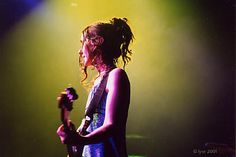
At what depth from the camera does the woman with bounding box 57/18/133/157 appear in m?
1.63

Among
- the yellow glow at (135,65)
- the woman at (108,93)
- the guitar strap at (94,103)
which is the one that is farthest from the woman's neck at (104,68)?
the yellow glow at (135,65)

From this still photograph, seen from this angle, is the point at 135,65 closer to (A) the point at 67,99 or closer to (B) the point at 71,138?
(A) the point at 67,99

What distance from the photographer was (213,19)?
5.90m

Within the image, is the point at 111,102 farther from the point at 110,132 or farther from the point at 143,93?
the point at 143,93

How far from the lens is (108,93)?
176cm

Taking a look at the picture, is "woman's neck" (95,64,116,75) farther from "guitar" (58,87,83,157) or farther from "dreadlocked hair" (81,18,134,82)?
"guitar" (58,87,83,157)

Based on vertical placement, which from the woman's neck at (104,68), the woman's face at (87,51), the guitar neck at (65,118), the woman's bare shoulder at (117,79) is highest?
the woman's face at (87,51)

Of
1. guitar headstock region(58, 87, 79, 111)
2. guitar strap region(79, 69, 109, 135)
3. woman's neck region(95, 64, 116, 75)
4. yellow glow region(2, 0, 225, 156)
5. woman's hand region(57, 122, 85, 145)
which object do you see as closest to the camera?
woman's hand region(57, 122, 85, 145)

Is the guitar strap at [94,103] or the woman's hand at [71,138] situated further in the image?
the guitar strap at [94,103]

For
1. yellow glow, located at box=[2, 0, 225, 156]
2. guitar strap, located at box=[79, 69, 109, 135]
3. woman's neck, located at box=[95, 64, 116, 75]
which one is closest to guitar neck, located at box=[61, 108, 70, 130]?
guitar strap, located at box=[79, 69, 109, 135]

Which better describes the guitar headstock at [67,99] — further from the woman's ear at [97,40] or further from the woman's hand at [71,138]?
the woman's ear at [97,40]

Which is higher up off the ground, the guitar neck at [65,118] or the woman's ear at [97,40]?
the woman's ear at [97,40]

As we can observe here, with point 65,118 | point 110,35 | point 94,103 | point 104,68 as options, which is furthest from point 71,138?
point 110,35

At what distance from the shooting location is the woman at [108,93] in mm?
1634
